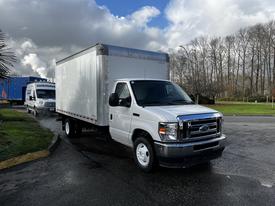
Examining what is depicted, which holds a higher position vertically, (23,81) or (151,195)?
(23,81)

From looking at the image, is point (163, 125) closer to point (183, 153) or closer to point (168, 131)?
point (168, 131)

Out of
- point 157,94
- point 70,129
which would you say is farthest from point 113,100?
point 70,129

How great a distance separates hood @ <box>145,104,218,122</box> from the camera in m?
6.06

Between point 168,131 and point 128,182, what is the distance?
1.34m

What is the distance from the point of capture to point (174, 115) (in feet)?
19.9

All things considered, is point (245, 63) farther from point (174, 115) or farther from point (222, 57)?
point (174, 115)

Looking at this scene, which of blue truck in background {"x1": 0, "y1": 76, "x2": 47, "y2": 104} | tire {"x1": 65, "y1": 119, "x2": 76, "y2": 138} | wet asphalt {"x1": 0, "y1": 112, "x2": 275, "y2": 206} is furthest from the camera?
blue truck in background {"x1": 0, "y1": 76, "x2": 47, "y2": 104}

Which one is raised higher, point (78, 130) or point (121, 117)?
point (121, 117)

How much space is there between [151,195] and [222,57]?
2983 inches

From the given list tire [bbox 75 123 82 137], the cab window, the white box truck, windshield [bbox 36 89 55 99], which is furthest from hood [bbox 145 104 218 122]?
windshield [bbox 36 89 55 99]

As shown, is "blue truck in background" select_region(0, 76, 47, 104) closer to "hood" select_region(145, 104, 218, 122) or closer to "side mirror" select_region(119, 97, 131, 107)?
"side mirror" select_region(119, 97, 131, 107)

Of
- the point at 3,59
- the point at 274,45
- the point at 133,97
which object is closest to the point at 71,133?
the point at 3,59

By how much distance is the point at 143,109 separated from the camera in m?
6.62

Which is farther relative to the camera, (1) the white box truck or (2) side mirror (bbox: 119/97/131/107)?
(2) side mirror (bbox: 119/97/131/107)
